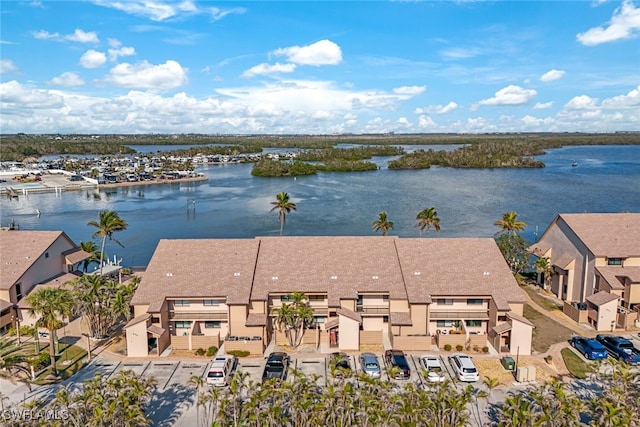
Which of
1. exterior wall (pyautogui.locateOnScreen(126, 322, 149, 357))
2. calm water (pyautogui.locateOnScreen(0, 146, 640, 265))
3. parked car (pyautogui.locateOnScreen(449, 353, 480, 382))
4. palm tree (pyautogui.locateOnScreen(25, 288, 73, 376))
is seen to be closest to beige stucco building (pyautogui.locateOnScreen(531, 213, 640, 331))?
parked car (pyautogui.locateOnScreen(449, 353, 480, 382))

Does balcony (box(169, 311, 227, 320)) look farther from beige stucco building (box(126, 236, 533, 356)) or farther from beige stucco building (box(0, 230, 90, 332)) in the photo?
beige stucco building (box(0, 230, 90, 332))

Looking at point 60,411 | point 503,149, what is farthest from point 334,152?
point 60,411

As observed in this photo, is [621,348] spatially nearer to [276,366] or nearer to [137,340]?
[276,366]

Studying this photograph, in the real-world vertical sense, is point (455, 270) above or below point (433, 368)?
above

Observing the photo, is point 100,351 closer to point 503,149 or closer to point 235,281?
point 235,281

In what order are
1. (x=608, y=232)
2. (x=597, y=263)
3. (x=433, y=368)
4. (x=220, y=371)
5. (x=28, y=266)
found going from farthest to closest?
1. (x=608, y=232)
2. (x=597, y=263)
3. (x=28, y=266)
4. (x=433, y=368)
5. (x=220, y=371)

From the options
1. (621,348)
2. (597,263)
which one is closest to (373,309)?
(621,348)
